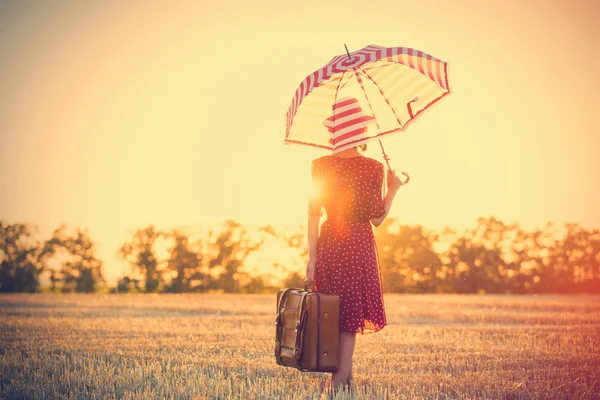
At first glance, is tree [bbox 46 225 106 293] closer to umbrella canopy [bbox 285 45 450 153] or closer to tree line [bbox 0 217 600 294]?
tree line [bbox 0 217 600 294]

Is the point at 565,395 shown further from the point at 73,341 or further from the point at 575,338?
the point at 73,341

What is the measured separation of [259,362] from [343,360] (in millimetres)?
2748

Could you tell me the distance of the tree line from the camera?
3803cm

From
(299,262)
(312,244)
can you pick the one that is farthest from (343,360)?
(299,262)

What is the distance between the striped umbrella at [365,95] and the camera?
6.21 m

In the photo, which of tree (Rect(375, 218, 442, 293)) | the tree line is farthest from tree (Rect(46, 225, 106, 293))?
tree (Rect(375, 218, 442, 293))

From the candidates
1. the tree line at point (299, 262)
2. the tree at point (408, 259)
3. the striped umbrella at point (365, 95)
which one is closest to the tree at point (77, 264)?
the tree line at point (299, 262)

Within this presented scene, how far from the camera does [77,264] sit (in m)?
39.6

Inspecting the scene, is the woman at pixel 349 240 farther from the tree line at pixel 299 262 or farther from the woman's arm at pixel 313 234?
the tree line at pixel 299 262

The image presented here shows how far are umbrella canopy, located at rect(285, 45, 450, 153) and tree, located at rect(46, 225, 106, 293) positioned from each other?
34.0 m

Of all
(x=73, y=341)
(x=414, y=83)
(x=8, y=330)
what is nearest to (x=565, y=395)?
(x=414, y=83)

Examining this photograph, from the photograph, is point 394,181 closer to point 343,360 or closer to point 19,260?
point 343,360

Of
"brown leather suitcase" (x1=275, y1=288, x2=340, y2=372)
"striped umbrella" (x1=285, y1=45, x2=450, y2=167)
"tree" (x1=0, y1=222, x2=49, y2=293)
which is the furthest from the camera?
"tree" (x1=0, y1=222, x2=49, y2=293)

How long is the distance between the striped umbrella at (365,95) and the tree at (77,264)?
3402cm
